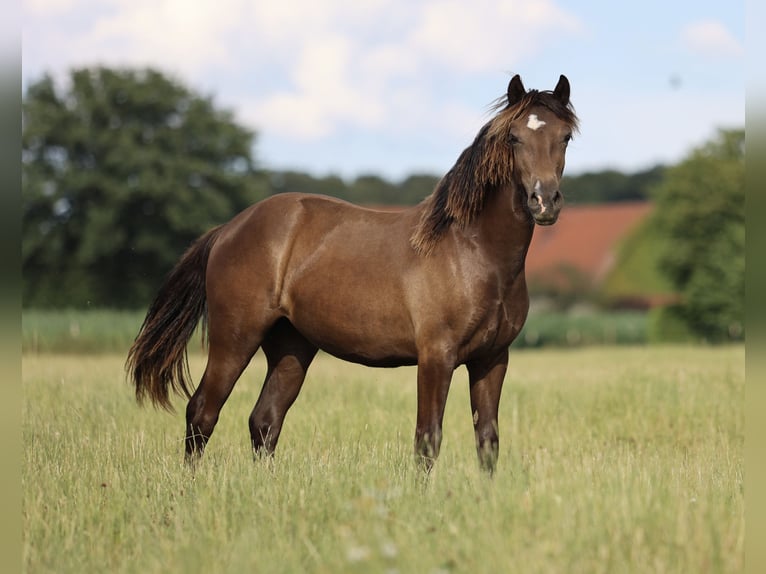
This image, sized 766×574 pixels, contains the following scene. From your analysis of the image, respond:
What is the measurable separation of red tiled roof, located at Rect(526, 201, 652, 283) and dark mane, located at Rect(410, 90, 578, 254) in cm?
4586

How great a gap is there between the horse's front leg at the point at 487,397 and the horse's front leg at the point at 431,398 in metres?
0.36

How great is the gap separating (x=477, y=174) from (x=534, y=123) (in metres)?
0.60

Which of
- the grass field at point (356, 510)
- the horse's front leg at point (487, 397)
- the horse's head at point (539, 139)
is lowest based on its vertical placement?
the grass field at point (356, 510)

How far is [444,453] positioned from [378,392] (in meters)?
3.62

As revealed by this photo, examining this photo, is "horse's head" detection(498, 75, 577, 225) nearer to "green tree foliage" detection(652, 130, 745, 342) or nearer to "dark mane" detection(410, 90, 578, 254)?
"dark mane" detection(410, 90, 578, 254)

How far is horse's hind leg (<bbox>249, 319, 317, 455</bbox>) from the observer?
7320 millimetres

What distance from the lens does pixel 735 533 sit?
4273mm

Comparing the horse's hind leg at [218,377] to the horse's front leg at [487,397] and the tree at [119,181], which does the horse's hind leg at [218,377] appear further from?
the tree at [119,181]

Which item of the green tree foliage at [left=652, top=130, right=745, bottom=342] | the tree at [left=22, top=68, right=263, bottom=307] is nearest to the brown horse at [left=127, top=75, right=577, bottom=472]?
the tree at [left=22, top=68, right=263, bottom=307]

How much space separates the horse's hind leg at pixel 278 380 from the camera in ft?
24.0

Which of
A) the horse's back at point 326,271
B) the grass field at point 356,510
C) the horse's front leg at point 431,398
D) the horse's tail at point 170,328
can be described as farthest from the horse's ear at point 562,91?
the horse's tail at point 170,328

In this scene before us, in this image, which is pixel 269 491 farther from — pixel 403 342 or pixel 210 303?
pixel 210 303

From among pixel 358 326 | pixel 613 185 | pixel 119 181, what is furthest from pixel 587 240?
pixel 358 326

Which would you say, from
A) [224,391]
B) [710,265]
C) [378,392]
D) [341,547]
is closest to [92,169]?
[710,265]
